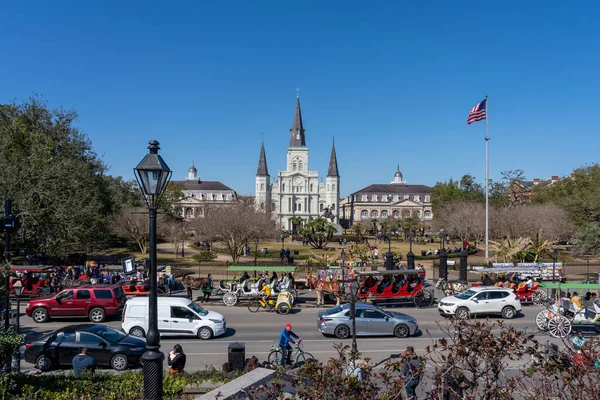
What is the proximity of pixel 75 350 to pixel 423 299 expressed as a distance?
1567 centimetres

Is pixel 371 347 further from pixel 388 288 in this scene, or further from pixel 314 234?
pixel 314 234

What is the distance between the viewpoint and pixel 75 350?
12.5 metres

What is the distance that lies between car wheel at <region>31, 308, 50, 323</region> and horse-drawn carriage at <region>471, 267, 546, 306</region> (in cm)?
2030

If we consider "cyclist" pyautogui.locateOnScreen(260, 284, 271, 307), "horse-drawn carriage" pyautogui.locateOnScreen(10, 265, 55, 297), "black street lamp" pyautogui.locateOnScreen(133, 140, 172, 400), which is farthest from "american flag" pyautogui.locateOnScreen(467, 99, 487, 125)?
"black street lamp" pyautogui.locateOnScreen(133, 140, 172, 400)

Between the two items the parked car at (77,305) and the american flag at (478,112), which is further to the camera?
the american flag at (478,112)

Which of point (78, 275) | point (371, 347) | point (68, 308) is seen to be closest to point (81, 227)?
point (78, 275)

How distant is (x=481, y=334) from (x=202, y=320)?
1182 centimetres

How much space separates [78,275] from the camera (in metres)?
28.7

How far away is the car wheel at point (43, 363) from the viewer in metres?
12.4

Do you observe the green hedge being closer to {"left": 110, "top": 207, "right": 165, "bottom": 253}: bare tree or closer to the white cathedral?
{"left": 110, "top": 207, "right": 165, "bottom": 253}: bare tree

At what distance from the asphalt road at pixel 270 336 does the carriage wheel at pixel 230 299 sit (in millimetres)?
303

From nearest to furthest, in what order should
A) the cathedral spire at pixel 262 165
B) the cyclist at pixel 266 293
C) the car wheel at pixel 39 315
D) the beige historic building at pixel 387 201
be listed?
the car wheel at pixel 39 315 < the cyclist at pixel 266 293 < the cathedral spire at pixel 262 165 < the beige historic building at pixel 387 201

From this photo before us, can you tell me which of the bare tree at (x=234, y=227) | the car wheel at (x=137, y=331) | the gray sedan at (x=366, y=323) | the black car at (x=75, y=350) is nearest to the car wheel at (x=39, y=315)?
the car wheel at (x=137, y=331)

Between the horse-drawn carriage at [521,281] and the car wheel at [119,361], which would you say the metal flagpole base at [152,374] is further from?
the horse-drawn carriage at [521,281]
